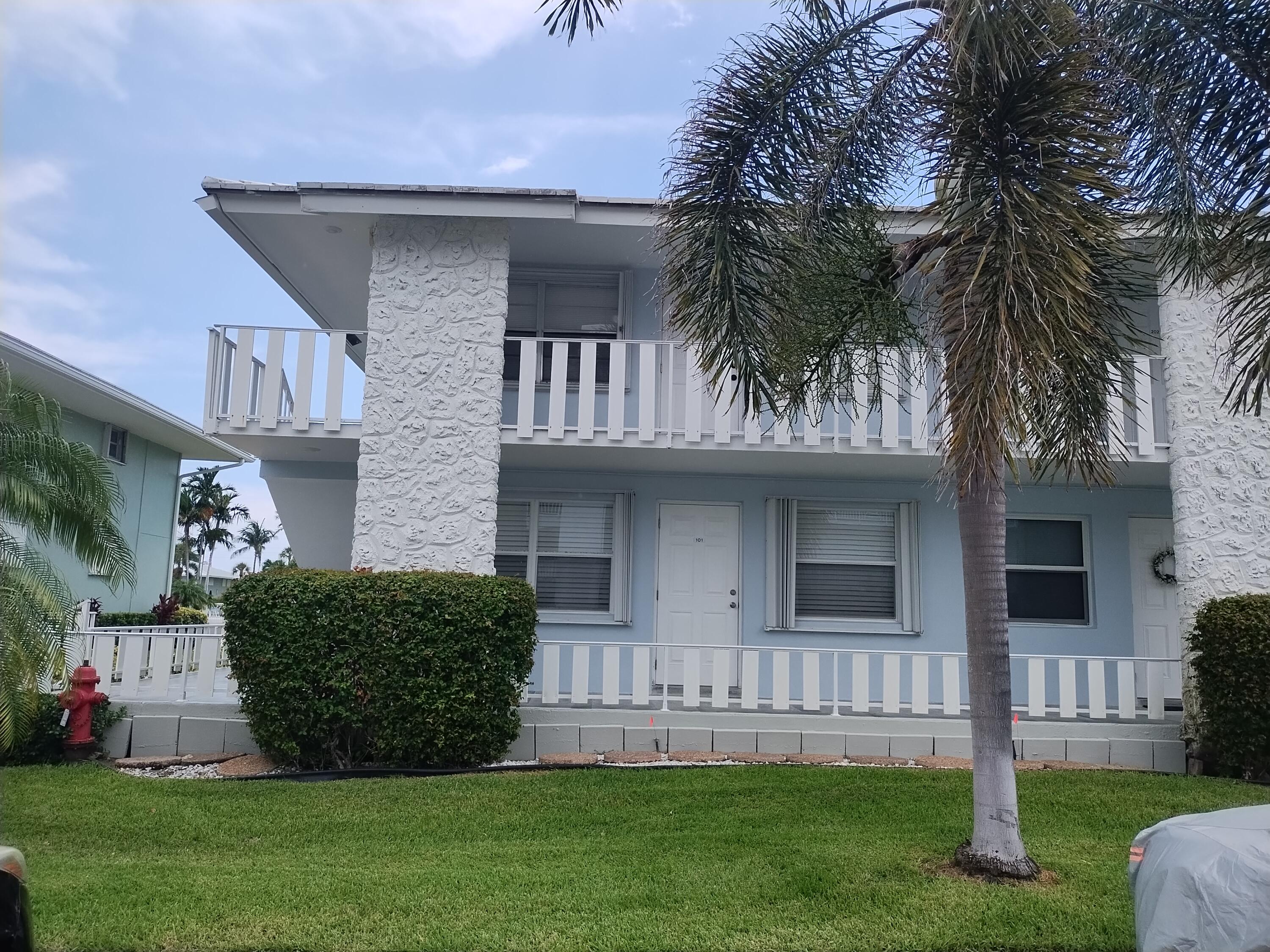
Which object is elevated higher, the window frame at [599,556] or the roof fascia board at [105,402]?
the roof fascia board at [105,402]

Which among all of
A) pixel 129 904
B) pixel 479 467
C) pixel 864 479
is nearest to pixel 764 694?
pixel 864 479

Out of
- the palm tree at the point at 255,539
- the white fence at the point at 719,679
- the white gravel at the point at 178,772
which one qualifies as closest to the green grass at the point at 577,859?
the white gravel at the point at 178,772

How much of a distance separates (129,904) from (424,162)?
25.4 feet

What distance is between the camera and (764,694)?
420 inches

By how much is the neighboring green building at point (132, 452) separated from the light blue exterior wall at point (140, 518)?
2 centimetres

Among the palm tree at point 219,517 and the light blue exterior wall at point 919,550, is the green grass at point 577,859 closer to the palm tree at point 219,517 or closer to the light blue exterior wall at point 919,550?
the light blue exterior wall at point 919,550

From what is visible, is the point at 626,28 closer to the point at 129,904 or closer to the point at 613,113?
the point at 613,113

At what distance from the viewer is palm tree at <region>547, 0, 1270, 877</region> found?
15.8ft

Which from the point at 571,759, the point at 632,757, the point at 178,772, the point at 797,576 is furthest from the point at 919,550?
the point at 178,772

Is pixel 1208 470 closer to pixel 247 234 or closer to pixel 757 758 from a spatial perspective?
pixel 757 758

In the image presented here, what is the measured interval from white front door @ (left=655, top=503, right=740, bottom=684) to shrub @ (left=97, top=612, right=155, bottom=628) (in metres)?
8.12

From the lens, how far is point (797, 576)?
11070mm

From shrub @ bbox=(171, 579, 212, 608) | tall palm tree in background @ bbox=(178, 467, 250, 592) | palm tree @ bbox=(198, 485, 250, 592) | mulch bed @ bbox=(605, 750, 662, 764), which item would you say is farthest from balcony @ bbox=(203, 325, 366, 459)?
palm tree @ bbox=(198, 485, 250, 592)

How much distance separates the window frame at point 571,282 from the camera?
11367mm
